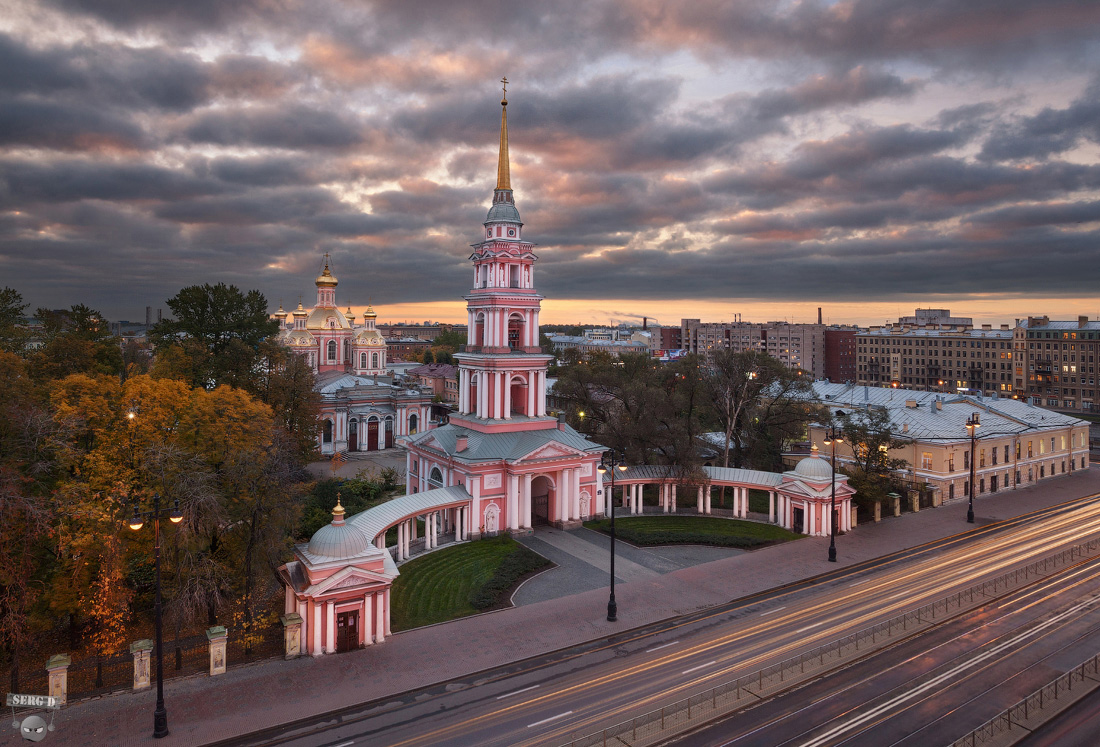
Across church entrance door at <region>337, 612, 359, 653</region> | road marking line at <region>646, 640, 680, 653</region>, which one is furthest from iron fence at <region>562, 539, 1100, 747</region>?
church entrance door at <region>337, 612, 359, 653</region>

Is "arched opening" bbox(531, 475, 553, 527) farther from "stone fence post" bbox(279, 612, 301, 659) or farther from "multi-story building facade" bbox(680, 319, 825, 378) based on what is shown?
"multi-story building facade" bbox(680, 319, 825, 378)

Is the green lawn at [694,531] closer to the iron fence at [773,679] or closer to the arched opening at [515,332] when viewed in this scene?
the iron fence at [773,679]

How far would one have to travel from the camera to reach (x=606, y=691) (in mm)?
19594

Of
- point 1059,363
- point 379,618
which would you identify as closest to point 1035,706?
point 379,618

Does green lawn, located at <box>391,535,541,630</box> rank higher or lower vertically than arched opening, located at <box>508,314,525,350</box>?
lower

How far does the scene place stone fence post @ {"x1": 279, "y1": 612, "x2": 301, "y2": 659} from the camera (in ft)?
72.8

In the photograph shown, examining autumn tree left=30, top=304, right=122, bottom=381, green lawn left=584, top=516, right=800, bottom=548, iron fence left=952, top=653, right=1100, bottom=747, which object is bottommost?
green lawn left=584, top=516, right=800, bottom=548

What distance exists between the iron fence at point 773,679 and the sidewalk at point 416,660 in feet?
18.5

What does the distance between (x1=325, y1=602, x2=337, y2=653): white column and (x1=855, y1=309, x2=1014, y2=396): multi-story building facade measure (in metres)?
98.1

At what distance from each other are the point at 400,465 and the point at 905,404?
45.0m

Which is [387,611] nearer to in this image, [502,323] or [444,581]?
[444,581]

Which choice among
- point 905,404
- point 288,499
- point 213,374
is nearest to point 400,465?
point 213,374

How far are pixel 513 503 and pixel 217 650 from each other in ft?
61.1

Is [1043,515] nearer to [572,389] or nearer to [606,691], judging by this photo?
[572,389]
